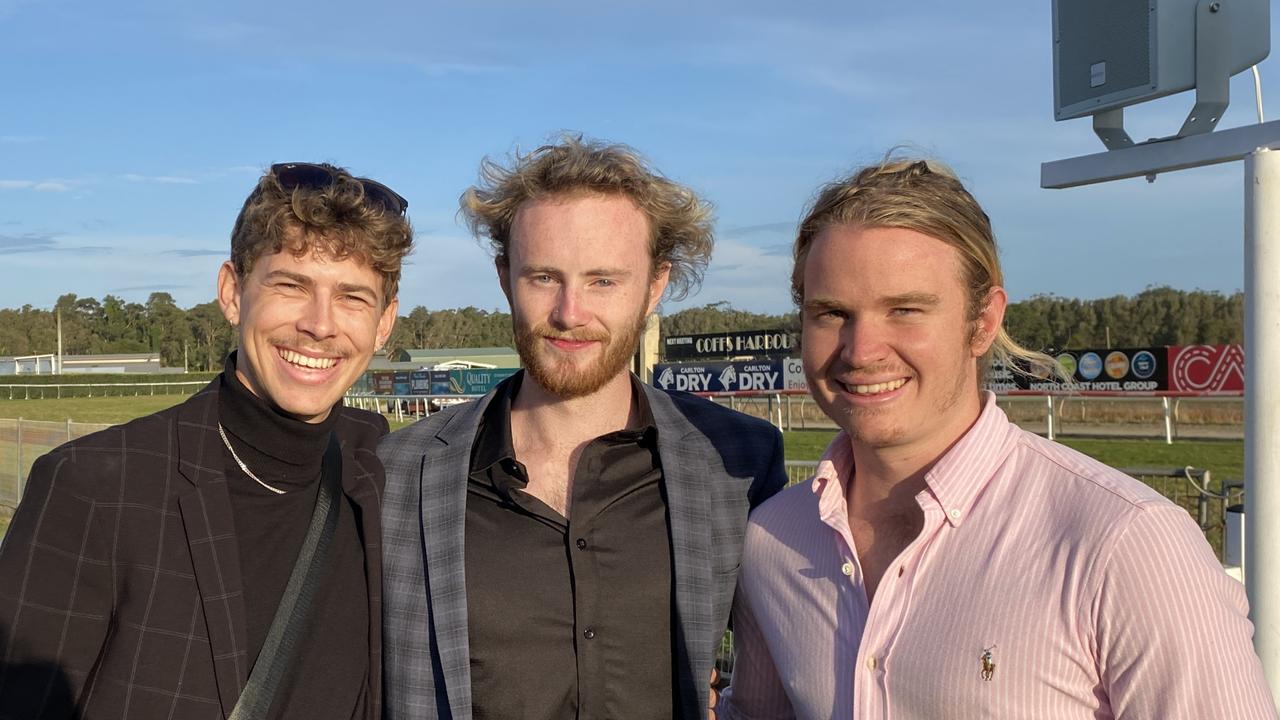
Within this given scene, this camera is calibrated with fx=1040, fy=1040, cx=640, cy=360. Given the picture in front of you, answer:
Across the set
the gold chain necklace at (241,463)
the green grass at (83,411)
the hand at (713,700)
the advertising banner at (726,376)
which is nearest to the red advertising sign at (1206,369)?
the advertising banner at (726,376)

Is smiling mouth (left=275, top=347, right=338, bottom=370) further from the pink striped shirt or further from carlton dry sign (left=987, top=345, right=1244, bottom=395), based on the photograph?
carlton dry sign (left=987, top=345, right=1244, bottom=395)

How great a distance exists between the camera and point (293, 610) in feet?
8.57

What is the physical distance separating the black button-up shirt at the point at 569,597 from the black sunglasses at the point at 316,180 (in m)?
0.87

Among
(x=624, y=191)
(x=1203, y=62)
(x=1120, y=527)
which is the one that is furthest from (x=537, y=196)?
(x=1203, y=62)

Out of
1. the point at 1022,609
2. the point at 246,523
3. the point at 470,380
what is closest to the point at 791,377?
the point at 470,380

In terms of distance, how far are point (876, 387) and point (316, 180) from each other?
1.69 metres

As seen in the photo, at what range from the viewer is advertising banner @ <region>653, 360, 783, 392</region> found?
35.4 metres

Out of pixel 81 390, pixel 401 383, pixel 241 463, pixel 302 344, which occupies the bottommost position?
pixel 81 390

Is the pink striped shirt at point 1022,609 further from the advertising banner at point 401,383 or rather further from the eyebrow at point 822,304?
the advertising banner at point 401,383

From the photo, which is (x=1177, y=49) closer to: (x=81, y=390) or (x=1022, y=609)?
(x=1022, y=609)

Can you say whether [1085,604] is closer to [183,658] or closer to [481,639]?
[481,639]

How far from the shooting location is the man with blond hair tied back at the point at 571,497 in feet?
10.00

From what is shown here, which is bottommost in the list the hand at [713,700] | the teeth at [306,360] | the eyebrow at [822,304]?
the hand at [713,700]

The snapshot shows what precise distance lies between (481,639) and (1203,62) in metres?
3.58
